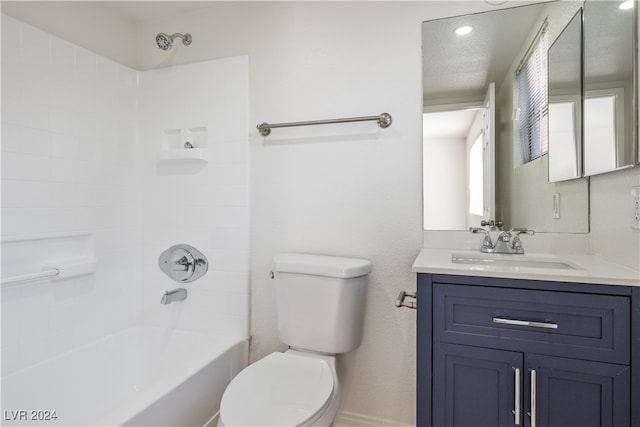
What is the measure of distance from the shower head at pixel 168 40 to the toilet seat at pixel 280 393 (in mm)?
1710

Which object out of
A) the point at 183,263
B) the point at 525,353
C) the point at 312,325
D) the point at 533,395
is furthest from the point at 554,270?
the point at 183,263

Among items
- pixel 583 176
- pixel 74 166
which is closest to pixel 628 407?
pixel 583 176

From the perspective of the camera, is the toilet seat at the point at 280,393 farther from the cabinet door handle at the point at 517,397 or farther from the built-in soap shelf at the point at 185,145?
the built-in soap shelf at the point at 185,145

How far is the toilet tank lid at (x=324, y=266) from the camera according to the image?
5.08 ft

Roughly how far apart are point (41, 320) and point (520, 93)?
7.92 ft

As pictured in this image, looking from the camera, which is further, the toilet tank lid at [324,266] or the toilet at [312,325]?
the toilet tank lid at [324,266]

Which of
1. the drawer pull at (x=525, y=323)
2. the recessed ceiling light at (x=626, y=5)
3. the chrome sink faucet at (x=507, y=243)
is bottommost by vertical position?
the drawer pull at (x=525, y=323)

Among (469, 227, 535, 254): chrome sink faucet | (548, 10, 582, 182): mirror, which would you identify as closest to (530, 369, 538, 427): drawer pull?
(469, 227, 535, 254): chrome sink faucet

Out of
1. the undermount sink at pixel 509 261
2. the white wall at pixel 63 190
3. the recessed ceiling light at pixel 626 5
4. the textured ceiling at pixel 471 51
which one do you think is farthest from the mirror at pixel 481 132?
the white wall at pixel 63 190

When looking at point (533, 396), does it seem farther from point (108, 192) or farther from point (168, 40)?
point (168, 40)

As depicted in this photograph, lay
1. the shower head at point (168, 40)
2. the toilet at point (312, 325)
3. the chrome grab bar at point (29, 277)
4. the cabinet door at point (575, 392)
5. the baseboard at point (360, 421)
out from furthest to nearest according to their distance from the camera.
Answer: the shower head at point (168, 40)
the baseboard at point (360, 421)
the chrome grab bar at point (29, 277)
the toilet at point (312, 325)
the cabinet door at point (575, 392)

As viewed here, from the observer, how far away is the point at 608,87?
1.25 meters

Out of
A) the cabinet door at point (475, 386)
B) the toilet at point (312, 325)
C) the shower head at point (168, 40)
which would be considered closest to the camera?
the cabinet door at point (475, 386)

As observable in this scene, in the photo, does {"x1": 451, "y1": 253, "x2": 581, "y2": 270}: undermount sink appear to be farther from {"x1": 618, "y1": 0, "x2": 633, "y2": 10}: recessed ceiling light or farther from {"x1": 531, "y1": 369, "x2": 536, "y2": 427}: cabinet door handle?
{"x1": 618, "y1": 0, "x2": 633, "y2": 10}: recessed ceiling light
